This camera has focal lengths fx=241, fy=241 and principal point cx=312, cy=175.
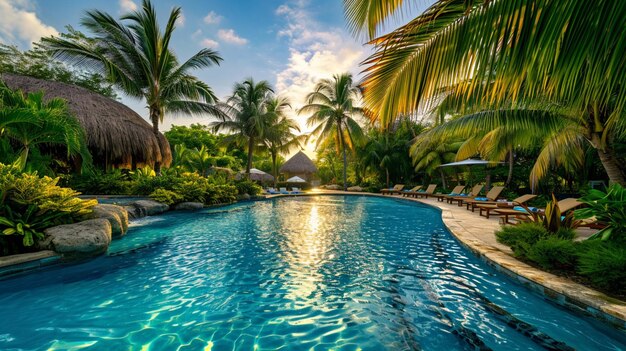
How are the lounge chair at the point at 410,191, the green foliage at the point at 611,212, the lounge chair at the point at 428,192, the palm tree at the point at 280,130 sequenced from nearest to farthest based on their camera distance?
the green foliage at the point at 611,212, the lounge chair at the point at 428,192, the lounge chair at the point at 410,191, the palm tree at the point at 280,130

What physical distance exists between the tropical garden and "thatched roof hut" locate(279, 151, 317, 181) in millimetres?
12011

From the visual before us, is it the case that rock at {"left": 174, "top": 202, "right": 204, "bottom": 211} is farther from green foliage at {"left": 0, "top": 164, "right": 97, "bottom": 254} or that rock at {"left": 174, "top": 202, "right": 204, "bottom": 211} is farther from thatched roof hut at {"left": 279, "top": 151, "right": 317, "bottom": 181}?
thatched roof hut at {"left": 279, "top": 151, "right": 317, "bottom": 181}

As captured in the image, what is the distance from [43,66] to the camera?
16.2 metres

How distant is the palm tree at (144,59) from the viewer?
406 inches

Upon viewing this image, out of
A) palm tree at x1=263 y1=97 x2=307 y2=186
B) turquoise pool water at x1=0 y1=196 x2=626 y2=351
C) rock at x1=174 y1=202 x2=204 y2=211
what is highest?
palm tree at x1=263 y1=97 x2=307 y2=186

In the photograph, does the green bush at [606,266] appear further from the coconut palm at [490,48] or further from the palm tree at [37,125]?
the palm tree at [37,125]

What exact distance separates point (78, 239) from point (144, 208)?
5104 millimetres

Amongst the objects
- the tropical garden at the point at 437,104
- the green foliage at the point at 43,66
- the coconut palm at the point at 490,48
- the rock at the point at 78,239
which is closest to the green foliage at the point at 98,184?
the tropical garden at the point at 437,104

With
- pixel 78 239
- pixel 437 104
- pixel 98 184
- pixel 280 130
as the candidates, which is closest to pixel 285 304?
pixel 437 104

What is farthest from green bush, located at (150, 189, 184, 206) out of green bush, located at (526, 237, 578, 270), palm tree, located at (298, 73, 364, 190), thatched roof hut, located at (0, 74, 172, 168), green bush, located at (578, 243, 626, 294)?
palm tree, located at (298, 73, 364, 190)

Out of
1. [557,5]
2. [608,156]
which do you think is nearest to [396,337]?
[557,5]

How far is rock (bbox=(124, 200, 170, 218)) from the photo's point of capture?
890cm

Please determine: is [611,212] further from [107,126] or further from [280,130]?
[280,130]

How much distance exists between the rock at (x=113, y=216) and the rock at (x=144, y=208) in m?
2.51
